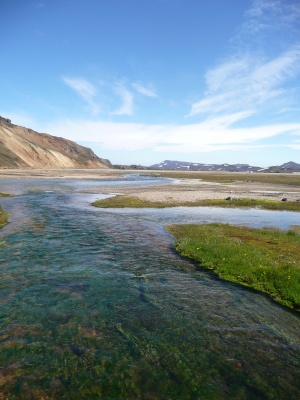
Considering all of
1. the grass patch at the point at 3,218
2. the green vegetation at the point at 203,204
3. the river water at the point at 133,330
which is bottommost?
the river water at the point at 133,330

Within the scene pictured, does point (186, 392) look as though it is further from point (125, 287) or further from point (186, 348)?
point (125, 287)

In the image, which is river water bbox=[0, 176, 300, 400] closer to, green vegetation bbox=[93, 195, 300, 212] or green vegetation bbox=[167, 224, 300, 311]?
green vegetation bbox=[167, 224, 300, 311]

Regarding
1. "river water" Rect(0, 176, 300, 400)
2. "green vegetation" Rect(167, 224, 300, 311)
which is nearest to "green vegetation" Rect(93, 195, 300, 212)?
"green vegetation" Rect(167, 224, 300, 311)

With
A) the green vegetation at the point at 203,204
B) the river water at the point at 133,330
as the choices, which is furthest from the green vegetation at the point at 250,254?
the green vegetation at the point at 203,204

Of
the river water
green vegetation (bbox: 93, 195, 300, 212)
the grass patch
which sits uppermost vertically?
the grass patch

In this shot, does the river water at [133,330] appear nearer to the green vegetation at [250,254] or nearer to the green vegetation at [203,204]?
the green vegetation at [250,254]

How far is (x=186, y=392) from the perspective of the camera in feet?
29.2

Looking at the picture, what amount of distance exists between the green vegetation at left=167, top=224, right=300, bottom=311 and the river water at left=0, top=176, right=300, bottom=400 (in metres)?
1.04

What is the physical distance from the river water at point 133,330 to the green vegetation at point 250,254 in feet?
3.41

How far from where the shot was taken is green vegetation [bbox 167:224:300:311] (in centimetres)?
1619

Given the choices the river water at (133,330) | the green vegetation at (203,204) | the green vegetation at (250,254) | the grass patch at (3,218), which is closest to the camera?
the river water at (133,330)

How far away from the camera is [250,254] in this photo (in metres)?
20.7

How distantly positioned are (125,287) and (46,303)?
4.23m

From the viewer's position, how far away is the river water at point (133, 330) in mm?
9133
